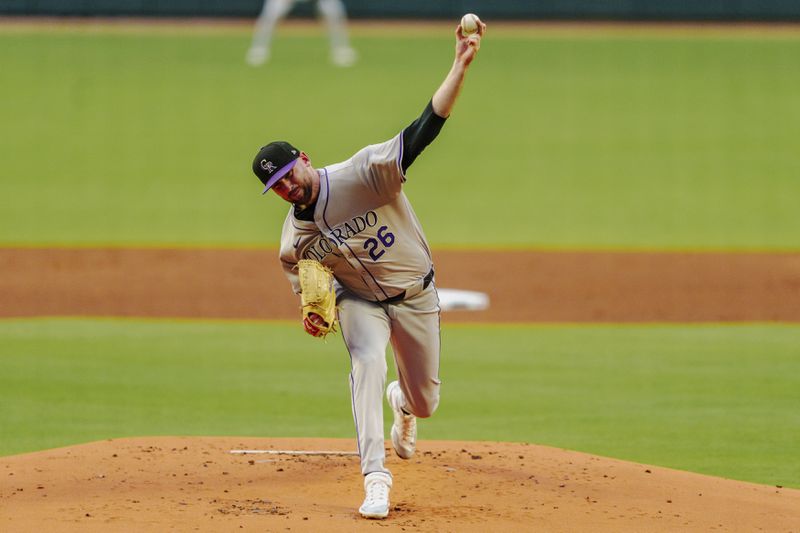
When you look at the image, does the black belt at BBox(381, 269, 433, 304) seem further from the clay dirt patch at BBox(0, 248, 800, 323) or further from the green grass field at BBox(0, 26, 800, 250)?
the green grass field at BBox(0, 26, 800, 250)

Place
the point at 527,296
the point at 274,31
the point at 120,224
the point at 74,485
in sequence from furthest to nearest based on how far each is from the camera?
the point at 274,31 → the point at 120,224 → the point at 527,296 → the point at 74,485

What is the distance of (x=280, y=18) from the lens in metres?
29.5

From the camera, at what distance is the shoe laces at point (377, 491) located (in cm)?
523

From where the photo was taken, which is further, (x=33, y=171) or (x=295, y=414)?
(x=33, y=171)

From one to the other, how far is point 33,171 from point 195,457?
53.2 feet

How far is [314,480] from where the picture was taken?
6.07 meters

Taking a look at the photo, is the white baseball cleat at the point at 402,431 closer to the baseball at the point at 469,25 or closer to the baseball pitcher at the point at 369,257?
the baseball pitcher at the point at 369,257


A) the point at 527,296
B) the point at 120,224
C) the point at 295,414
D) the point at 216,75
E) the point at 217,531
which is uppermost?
the point at 216,75

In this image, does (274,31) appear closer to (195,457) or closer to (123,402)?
(123,402)

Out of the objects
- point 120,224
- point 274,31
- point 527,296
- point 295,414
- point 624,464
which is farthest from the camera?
point 274,31

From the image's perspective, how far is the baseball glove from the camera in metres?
5.52

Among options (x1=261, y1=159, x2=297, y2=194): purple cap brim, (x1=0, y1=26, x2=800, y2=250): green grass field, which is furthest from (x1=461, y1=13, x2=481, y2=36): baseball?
(x1=0, y1=26, x2=800, y2=250): green grass field

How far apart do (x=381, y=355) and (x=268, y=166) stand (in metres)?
0.94

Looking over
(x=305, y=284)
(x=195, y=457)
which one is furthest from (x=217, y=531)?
(x=195, y=457)
